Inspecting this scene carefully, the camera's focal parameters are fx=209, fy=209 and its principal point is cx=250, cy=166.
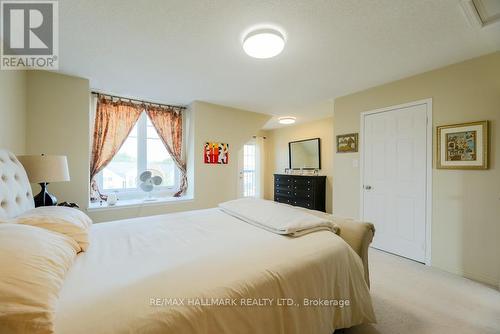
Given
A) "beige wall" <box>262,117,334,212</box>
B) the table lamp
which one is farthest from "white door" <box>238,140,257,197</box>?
the table lamp

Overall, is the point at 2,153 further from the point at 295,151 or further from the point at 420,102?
A: the point at 295,151

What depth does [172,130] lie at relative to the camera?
3.89 m

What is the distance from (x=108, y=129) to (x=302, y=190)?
4.06 metres

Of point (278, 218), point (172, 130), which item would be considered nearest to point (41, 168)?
point (172, 130)

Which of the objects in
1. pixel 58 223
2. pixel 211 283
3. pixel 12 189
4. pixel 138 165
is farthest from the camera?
pixel 138 165

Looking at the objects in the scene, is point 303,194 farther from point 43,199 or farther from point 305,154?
point 43,199

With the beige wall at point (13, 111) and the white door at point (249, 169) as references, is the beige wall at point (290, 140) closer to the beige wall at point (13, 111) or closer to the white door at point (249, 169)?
the white door at point (249, 169)

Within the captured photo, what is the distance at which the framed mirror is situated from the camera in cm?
516

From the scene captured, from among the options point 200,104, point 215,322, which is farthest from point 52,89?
point 215,322

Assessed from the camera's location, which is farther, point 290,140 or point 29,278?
point 290,140

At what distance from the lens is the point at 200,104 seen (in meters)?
3.74

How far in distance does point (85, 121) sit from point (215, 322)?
3106 millimetres

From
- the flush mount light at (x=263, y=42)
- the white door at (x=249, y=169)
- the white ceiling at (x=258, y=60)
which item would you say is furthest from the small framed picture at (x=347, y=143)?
the white door at (x=249, y=169)

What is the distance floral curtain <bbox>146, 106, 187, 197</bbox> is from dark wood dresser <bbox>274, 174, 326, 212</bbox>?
2.57 meters
